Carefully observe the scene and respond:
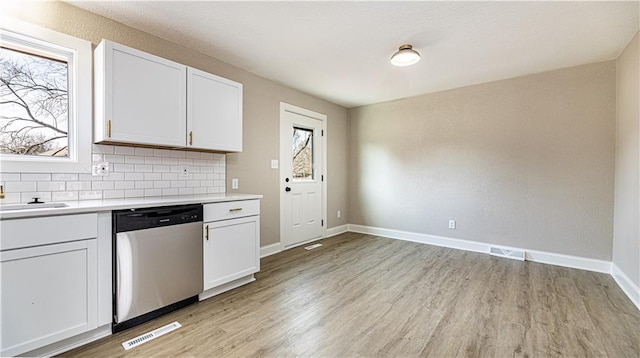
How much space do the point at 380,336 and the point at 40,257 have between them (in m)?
2.17

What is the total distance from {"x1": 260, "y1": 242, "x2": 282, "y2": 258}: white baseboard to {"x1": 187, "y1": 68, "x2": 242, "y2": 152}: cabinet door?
1.46 m

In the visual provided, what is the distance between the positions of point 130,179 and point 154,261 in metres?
0.86

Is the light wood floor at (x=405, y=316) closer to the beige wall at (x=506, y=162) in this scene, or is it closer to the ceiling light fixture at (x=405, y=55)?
the beige wall at (x=506, y=162)

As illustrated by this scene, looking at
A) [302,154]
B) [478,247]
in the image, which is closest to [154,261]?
[302,154]

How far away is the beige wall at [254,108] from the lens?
2.12m

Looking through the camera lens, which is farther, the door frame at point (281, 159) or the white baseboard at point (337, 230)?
the white baseboard at point (337, 230)

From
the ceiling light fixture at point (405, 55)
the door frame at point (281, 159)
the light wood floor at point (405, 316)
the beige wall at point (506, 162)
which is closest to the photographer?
the light wood floor at point (405, 316)

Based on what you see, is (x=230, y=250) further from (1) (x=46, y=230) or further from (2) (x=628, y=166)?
(2) (x=628, y=166)

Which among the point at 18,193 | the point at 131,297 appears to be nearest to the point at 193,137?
the point at 18,193

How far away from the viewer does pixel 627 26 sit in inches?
94.2

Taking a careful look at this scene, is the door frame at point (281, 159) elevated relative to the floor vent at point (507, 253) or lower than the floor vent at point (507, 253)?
elevated

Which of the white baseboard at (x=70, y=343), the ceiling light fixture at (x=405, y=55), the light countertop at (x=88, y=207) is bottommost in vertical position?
the white baseboard at (x=70, y=343)

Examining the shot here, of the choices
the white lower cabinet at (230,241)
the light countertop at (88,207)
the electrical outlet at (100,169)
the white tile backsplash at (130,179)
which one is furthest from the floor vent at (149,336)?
the electrical outlet at (100,169)

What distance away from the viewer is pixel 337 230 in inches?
200
